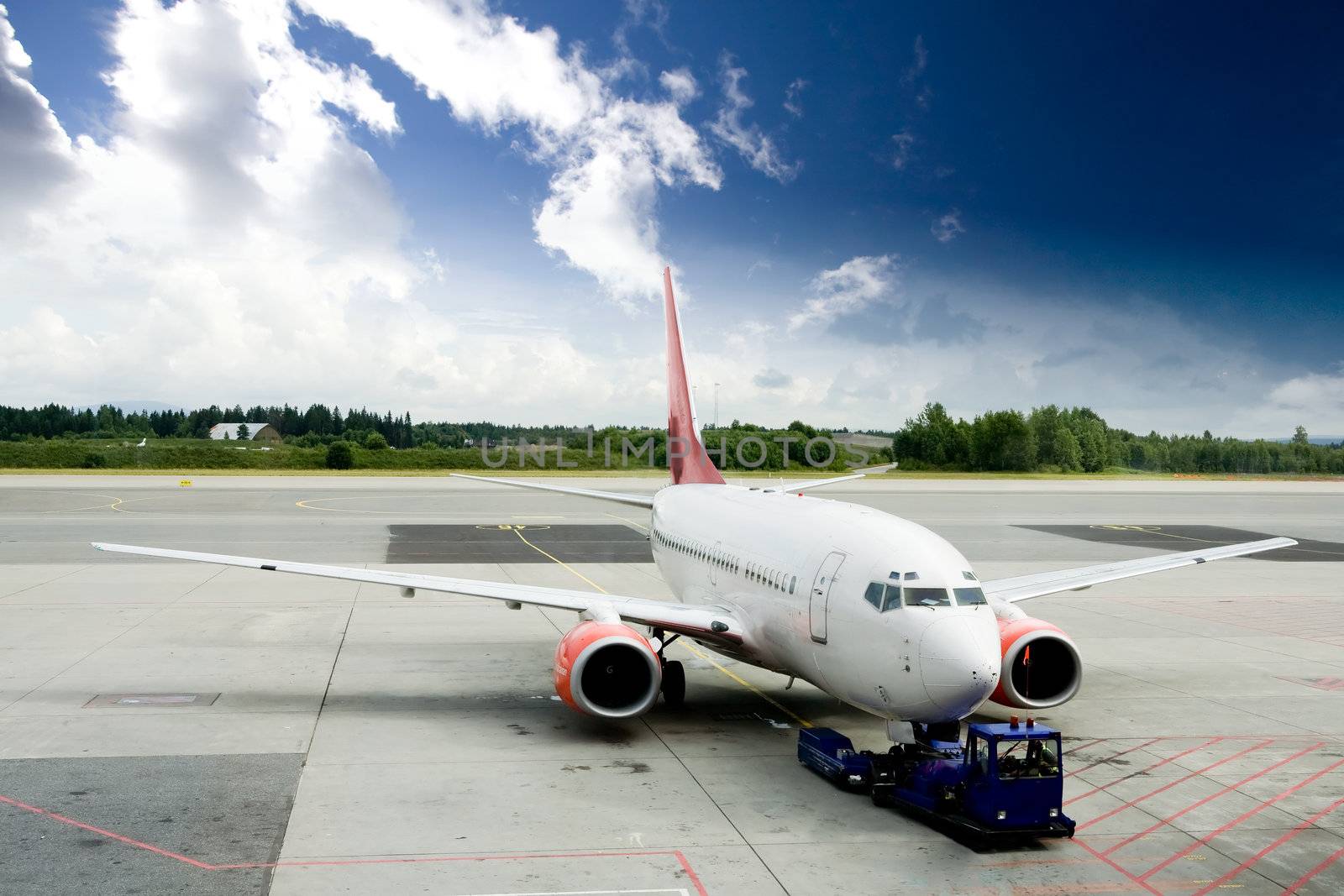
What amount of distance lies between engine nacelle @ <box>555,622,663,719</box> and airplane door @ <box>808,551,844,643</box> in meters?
2.84

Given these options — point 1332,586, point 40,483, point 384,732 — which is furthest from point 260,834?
point 40,483

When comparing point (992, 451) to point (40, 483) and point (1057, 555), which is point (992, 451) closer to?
point (1057, 555)

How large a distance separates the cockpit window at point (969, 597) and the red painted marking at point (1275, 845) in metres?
4.52

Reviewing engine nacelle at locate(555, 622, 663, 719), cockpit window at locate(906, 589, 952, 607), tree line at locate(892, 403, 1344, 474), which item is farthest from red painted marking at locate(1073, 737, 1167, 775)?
tree line at locate(892, 403, 1344, 474)

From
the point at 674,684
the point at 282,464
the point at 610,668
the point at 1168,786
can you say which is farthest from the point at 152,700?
the point at 282,464

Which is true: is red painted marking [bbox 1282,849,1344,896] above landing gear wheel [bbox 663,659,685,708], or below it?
below

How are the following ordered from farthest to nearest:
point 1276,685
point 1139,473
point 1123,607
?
point 1139,473 → point 1123,607 → point 1276,685

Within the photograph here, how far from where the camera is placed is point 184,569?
3975 centimetres

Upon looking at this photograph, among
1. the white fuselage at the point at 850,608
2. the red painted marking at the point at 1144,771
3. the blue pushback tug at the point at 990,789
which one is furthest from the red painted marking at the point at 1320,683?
the blue pushback tug at the point at 990,789

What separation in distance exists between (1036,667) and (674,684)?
683 cm

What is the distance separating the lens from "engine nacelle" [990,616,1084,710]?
18.9 metres

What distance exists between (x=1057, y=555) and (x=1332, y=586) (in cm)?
1138

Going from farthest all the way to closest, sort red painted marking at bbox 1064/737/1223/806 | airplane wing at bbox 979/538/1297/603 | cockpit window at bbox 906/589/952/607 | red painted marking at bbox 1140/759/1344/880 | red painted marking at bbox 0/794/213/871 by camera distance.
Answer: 1. airplane wing at bbox 979/538/1297/603
2. red painted marking at bbox 1064/737/1223/806
3. cockpit window at bbox 906/589/952/607
4. red painted marking at bbox 1140/759/1344/880
5. red painted marking at bbox 0/794/213/871

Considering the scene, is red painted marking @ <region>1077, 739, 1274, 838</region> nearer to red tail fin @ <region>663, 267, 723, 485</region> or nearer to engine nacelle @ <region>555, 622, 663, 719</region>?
engine nacelle @ <region>555, 622, 663, 719</region>
